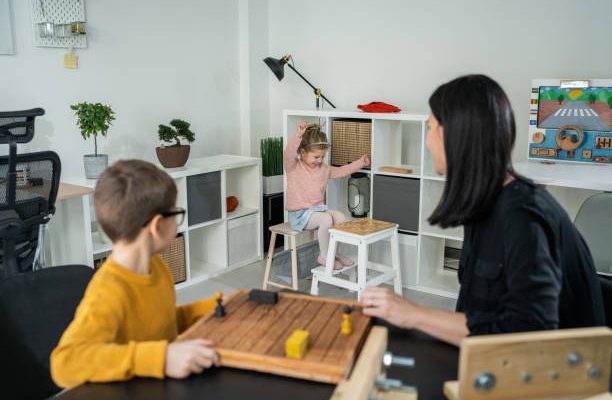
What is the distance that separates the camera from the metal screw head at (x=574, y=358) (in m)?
0.93

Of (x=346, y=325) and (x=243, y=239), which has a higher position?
(x=346, y=325)

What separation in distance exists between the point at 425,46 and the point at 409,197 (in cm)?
109

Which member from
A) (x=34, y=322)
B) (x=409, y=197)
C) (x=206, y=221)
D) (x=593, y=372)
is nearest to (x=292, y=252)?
(x=206, y=221)

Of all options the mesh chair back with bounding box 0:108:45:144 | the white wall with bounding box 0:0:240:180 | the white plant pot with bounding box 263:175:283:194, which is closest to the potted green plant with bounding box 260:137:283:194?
the white plant pot with bounding box 263:175:283:194

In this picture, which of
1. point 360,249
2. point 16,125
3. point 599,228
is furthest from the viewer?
point 360,249

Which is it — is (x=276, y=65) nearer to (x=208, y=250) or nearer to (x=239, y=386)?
(x=208, y=250)

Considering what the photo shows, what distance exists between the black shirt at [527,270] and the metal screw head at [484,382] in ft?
0.81

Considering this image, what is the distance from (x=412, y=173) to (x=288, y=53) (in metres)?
1.66

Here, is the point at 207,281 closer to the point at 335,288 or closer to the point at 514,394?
the point at 335,288

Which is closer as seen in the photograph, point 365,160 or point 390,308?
point 390,308

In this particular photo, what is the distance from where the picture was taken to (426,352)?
3.81ft

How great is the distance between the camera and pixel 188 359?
3.40 feet

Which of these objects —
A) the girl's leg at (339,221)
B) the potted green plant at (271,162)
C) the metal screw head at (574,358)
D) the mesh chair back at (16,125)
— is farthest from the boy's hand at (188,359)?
the potted green plant at (271,162)

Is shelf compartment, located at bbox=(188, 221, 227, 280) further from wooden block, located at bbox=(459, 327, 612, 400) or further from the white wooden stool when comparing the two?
wooden block, located at bbox=(459, 327, 612, 400)
